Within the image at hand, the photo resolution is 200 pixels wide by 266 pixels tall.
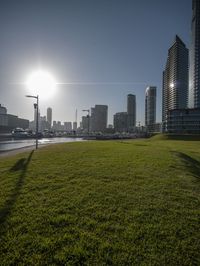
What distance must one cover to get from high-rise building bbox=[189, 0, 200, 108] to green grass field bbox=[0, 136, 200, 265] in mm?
127273

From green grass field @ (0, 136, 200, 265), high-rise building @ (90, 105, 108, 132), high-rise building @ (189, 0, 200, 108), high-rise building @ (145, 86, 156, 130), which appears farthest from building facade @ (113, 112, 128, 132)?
green grass field @ (0, 136, 200, 265)

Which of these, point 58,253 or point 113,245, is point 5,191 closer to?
point 58,253

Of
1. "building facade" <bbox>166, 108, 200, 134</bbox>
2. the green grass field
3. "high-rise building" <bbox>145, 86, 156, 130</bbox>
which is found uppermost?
"high-rise building" <bbox>145, 86, 156, 130</bbox>

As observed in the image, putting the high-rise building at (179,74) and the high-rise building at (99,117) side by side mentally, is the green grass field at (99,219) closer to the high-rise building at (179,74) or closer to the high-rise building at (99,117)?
the high-rise building at (179,74)

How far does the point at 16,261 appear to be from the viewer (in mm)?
3170

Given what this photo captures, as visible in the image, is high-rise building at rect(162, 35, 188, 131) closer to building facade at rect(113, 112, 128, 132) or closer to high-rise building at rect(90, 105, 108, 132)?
building facade at rect(113, 112, 128, 132)

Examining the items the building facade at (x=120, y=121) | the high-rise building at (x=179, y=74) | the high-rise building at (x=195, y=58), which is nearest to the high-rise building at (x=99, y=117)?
the building facade at (x=120, y=121)

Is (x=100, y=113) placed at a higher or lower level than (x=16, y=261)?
higher

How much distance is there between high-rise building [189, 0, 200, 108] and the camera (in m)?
116

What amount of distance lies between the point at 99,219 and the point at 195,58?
137m

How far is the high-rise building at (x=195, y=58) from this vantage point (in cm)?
11638

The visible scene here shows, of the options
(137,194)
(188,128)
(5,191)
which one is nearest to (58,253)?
(137,194)

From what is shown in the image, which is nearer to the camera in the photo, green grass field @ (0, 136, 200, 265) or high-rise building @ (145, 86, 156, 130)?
green grass field @ (0, 136, 200, 265)

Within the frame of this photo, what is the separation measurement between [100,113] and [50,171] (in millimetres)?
148444
